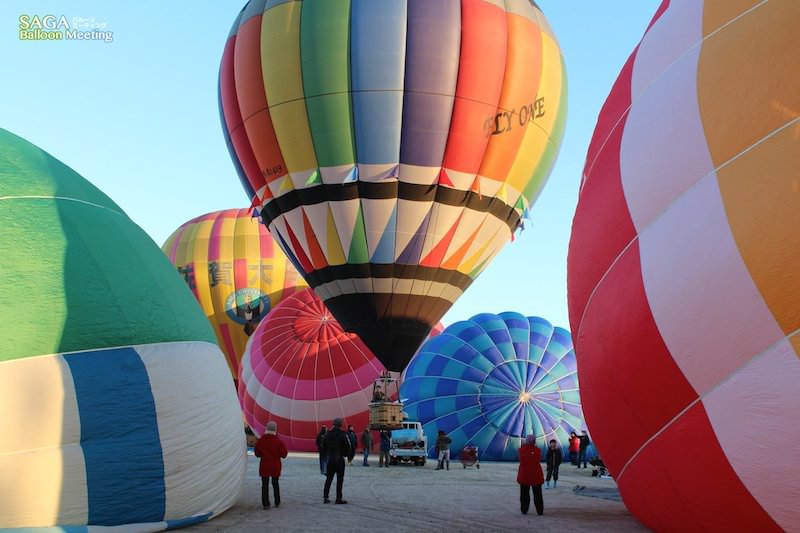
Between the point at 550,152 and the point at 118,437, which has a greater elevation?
the point at 550,152

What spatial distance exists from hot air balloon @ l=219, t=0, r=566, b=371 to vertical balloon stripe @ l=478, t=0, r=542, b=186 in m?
0.02

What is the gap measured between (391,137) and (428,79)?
1090 millimetres

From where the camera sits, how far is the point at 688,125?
16.4 ft

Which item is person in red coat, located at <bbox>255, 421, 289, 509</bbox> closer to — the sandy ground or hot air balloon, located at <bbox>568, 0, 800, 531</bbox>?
the sandy ground

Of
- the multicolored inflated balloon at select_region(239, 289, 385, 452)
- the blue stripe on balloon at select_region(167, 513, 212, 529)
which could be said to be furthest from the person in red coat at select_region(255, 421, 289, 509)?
the multicolored inflated balloon at select_region(239, 289, 385, 452)

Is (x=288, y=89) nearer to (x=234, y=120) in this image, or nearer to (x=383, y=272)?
(x=234, y=120)

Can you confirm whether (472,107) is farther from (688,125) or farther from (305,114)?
(688,125)

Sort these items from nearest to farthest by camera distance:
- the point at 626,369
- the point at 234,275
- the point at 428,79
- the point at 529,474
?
1. the point at 626,369
2. the point at 529,474
3. the point at 428,79
4. the point at 234,275

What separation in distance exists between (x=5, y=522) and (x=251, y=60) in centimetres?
1056

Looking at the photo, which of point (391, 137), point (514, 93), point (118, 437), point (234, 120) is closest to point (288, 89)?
point (234, 120)

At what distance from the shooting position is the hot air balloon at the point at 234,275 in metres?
25.8

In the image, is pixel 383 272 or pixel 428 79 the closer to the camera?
pixel 428 79

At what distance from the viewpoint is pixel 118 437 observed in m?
6.18

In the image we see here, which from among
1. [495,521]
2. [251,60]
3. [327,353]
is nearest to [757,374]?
[495,521]
